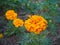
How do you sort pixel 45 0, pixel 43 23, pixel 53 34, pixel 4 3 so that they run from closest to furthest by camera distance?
pixel 43 23
pixel 53 34
pixel 45 0
pixel 4 3

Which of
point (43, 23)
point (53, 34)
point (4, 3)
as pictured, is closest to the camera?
point (43, 23)

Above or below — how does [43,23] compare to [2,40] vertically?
above

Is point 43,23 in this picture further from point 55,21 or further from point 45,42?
→ point 55,21

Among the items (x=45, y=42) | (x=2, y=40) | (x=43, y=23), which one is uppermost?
(x=43, y=23)

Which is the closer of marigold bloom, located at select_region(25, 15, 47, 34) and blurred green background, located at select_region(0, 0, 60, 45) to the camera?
marigold bloom, located at select_region(25, 15, 47, 34)

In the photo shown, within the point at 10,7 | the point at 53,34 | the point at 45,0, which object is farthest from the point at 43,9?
the point at 10,7

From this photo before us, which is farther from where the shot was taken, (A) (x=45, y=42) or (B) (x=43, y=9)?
(B) (x=43, y=9)

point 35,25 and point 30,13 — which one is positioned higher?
point 35,25

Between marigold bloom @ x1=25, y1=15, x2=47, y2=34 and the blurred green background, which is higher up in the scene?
marigold bloom @ x1=25, y1=15, x2=47, y2=34

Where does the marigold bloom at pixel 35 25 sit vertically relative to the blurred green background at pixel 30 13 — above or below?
above

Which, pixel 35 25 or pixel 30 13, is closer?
pixel 35 25

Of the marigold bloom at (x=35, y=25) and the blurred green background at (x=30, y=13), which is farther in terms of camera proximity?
the blurred green background at (x=30, y=13)
